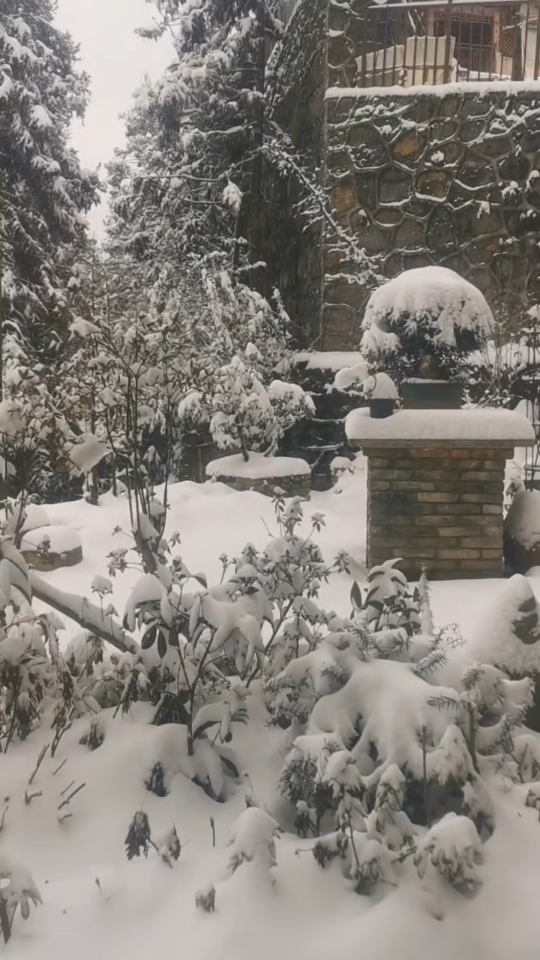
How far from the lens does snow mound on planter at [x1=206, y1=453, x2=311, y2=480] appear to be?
3635 millimetres

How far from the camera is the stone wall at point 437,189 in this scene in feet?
14.7

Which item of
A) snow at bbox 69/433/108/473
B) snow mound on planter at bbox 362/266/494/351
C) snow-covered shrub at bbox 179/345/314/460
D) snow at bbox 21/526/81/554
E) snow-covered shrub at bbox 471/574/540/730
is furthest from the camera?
snow-covered shrub at bbox 179/345/314/460

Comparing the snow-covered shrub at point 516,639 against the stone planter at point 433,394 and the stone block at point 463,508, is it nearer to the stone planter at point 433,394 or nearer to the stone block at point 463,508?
the stone block at point 463,508

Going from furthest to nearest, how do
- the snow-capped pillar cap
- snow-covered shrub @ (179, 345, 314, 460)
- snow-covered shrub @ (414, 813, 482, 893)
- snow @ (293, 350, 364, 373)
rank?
1. snow @ (293, 350, 364, 373)
2. snow-covered shrub @ (179, 345, 314, 460)
3. the snow-capped pillar cap
4. snow-covered shrub @ (414, 813, 482, 893)

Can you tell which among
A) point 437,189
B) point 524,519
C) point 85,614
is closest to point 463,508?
point 524,519

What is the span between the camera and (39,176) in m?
3.44

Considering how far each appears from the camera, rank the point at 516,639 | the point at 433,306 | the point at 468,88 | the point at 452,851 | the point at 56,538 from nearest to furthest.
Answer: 1. the point at 452,851
2. the point at 516,639
3. the point at 56,538
4. the point at 433,306
5. the point at 468,88

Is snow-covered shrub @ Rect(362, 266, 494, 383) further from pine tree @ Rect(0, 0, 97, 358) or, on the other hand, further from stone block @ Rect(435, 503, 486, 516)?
pine tree @ Rect(0, 0, 97, 358)

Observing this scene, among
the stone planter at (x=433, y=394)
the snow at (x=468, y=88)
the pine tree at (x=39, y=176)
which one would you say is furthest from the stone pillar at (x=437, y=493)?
the snow at (x=468, y=88)

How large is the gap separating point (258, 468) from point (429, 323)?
1.42 metres

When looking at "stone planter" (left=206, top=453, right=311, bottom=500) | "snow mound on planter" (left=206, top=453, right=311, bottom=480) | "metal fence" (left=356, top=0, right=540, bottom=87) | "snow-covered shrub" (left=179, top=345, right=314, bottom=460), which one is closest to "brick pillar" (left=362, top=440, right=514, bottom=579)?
"stone planter" (left=206, top=453, right=311, bottom=500)

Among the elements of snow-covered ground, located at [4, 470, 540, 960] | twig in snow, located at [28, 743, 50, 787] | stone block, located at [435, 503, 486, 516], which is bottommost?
snow-covered ground, located at [4, 470, 540, 960]

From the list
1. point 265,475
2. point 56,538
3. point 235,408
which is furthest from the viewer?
point 235,408

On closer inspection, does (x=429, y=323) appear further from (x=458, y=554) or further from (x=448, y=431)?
(x=458, y=554)
